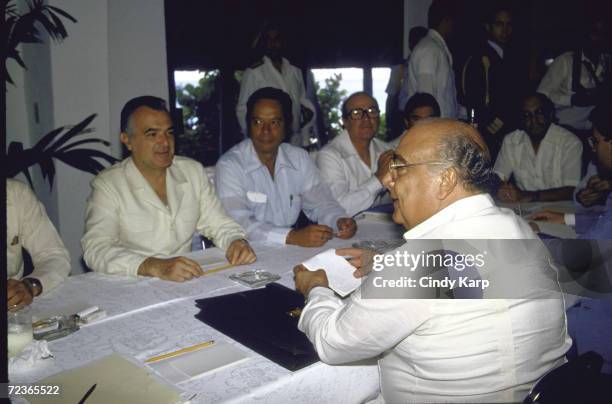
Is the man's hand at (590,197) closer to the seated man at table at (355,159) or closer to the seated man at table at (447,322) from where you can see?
the seated man at table at (355,159)

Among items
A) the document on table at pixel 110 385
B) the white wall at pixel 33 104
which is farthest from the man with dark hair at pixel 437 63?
the document on table at pixel 110 385

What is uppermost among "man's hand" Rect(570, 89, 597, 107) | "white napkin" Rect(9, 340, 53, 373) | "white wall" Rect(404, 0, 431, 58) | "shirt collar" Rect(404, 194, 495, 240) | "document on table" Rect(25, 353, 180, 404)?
"white wall" Rect(404, 0, 431, 58)

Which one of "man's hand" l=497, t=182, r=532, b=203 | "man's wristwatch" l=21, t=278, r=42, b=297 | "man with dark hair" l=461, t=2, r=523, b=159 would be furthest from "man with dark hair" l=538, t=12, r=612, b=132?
"man's wristwatch" l=21, t=278, r=42, b=297

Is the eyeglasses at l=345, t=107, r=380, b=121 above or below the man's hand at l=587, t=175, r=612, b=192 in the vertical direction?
above

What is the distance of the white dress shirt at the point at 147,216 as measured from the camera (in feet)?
7.10

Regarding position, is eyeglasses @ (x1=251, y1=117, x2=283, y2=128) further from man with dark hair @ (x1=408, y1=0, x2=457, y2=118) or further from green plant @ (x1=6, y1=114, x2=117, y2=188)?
man with dark hair @ (x1=408, y1=0, x2=457, y2=118)

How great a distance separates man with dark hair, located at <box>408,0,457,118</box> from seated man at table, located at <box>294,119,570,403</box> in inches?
138

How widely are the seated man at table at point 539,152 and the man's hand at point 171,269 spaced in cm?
237

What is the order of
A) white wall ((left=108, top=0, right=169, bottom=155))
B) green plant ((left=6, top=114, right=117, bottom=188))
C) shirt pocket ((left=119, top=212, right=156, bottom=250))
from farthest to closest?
white wall ((left=108, top=0, right=169, bottom=155)) → green plant ((left=6, top=114, right=117, bottom=188)) → shirt pocket ((left=119, top=212, right=156, bottom=250))

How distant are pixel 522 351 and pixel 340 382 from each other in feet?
1.48

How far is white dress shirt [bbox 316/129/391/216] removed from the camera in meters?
3.13

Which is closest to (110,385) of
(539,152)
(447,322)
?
(447,322)

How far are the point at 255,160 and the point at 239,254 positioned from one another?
3.19ft

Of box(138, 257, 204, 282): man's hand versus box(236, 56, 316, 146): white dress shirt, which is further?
box(236, 56, 316, 146): white dress shirt
